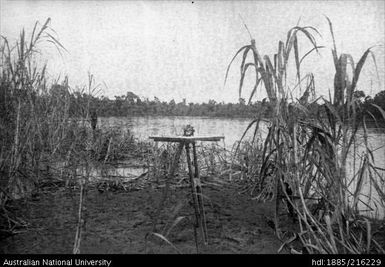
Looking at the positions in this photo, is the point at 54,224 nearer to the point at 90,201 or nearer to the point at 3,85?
the point at 90,201

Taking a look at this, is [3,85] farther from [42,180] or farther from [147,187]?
[147,187]

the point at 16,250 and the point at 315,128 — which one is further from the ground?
the point at 315,128

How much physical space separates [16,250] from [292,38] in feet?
7.33

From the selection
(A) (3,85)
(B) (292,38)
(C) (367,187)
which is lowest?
(C) (367,187)

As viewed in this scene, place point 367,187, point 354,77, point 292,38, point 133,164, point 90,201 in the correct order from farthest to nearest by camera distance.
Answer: point 133,164 → point 367,187 → point 90,201 → point 292,38 → point 354,77

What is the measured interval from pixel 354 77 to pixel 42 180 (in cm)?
317

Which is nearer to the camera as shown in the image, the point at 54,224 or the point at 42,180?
the point at 54,224

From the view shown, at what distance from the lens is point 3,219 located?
2.36 m

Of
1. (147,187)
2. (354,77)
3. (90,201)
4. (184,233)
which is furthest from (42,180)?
(354,77)

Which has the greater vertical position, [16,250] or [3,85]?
[3,85]

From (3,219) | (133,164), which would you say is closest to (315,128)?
(3,219)

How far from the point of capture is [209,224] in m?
2.60

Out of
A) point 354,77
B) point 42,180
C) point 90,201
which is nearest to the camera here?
point 354,77

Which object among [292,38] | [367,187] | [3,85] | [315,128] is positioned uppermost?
[292,38]
